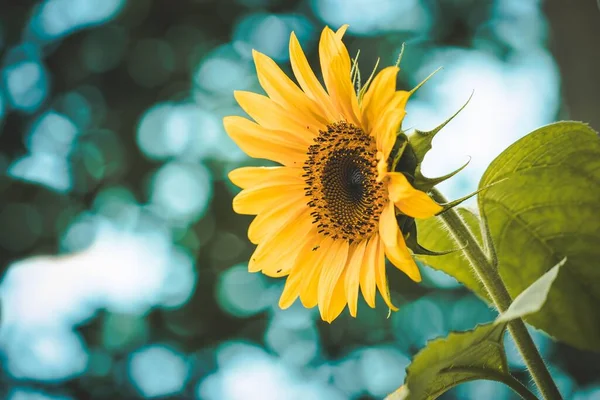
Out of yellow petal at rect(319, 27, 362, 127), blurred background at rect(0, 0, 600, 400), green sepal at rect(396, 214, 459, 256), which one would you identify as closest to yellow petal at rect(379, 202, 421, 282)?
green sepal at rect(396, 214, 459, 256)

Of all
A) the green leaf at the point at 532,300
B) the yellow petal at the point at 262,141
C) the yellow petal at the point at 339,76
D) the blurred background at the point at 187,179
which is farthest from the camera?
the blurred background at the point at 187,179

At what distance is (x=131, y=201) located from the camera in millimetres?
4664

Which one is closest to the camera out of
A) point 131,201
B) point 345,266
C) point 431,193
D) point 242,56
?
point 431,193

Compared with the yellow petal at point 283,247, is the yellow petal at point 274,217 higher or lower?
higher

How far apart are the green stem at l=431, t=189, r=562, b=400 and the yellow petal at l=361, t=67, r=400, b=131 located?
0.09 m

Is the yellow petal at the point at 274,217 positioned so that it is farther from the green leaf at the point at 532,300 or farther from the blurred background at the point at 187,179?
the blurred background at the point at 187,179

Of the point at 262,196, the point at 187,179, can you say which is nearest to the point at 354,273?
the point at 262,196

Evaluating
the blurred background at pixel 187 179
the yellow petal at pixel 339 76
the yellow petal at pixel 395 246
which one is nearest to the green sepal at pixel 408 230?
the yellow petal at pixel 395 246

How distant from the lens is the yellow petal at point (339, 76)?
69 cm

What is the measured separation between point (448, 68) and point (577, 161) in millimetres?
4076

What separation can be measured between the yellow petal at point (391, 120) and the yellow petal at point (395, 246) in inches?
2.2

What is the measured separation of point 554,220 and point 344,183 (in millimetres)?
234

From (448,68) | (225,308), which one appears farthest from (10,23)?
(448,68)

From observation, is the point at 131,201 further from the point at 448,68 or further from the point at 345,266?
the point at 345,266
